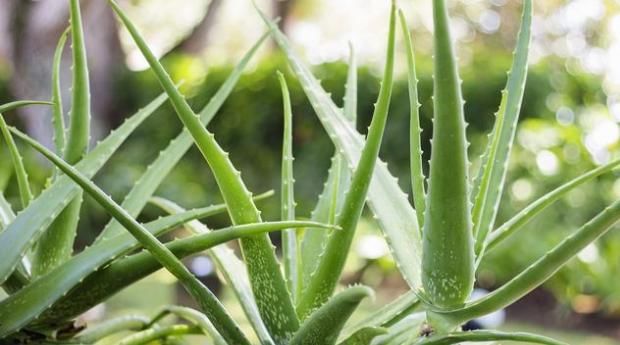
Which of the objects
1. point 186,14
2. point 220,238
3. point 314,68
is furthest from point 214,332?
point 186,14

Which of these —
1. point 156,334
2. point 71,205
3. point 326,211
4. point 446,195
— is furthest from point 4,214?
point 446,195

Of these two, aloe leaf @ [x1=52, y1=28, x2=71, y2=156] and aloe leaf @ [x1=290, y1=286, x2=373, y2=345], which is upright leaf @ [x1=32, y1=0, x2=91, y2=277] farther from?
aloe leaf @ [x1=290, y1=286, x2=373, y2=345]

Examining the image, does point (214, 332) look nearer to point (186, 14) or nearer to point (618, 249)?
point (618, 249)

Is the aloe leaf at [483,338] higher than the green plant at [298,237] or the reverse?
the reverse

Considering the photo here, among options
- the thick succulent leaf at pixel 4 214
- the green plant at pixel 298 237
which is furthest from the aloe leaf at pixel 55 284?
the thick succulent leaf at pixel 4 214

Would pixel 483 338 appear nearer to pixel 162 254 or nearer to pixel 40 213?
pixel 162 254

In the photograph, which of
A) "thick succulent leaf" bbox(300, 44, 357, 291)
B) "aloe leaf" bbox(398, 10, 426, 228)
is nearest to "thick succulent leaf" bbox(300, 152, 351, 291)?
"thick succulent leaf" bbox(300, 44, 357, 291)

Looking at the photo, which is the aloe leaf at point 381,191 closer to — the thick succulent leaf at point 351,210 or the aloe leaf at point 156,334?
the thick succulent leaf at point 351,210
